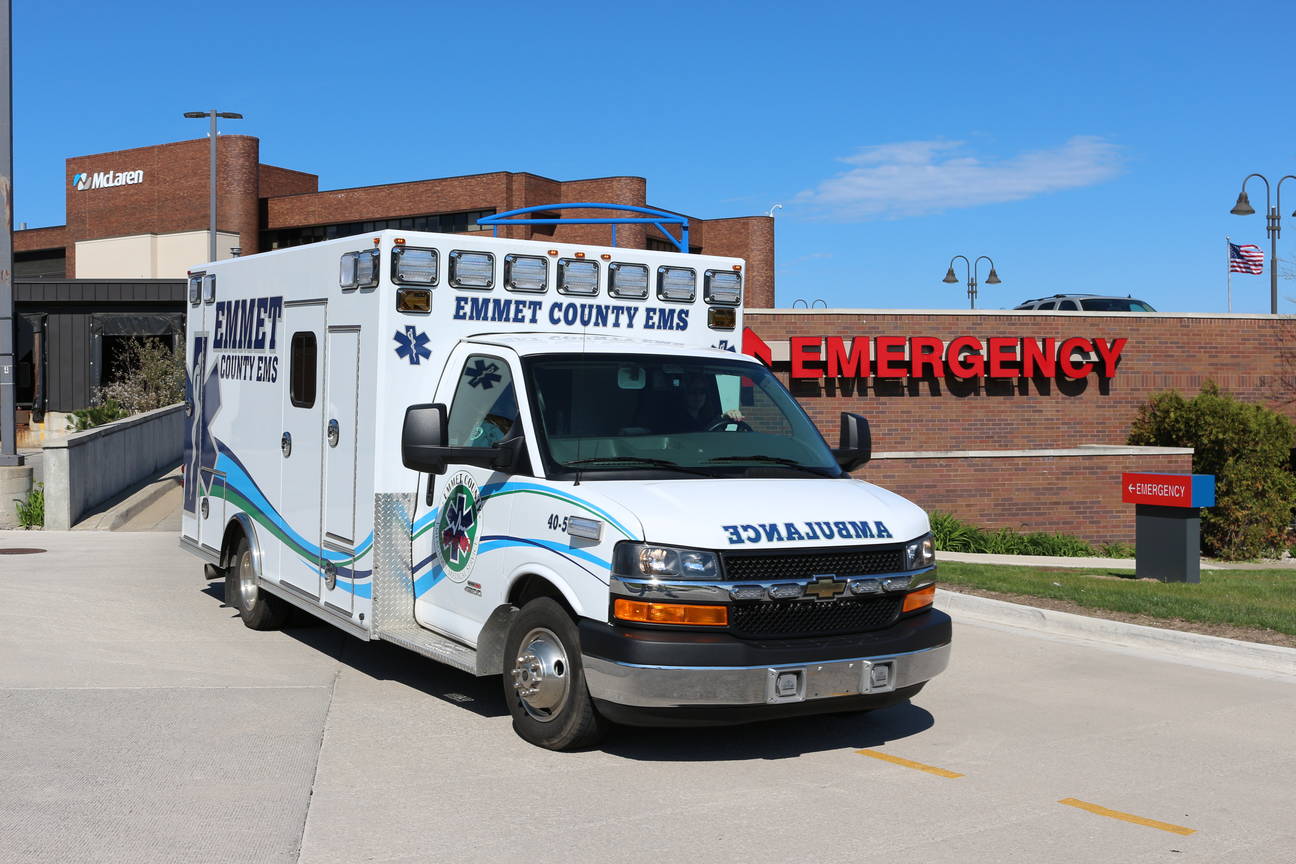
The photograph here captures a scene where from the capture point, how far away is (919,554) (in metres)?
6.96

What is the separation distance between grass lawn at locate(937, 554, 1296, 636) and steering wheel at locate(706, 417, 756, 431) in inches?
214

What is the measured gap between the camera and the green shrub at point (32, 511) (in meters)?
17.5

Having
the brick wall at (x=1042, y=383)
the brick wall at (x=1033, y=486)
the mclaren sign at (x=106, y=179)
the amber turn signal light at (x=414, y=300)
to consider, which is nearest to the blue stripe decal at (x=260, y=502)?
the amber turn signal light at (x=414, y=300)

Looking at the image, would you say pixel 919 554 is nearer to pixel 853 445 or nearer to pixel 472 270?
pixel 853 445

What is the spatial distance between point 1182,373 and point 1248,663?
19376mm

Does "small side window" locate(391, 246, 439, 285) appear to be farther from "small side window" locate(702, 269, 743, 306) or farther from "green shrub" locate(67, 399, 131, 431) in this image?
"green shrub" locate(67, 399, 131, 431)

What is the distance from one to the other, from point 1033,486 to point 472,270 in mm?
17429

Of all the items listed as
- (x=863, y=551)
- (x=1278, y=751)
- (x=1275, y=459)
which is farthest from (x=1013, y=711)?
(x=1275, y=459)

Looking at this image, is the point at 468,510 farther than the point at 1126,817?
Yes

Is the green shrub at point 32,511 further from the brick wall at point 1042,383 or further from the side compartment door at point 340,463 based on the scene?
the brick wall at point 1042,383

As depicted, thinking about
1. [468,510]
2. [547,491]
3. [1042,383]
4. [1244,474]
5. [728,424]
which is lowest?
[1244,474]

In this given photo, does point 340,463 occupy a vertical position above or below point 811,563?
above

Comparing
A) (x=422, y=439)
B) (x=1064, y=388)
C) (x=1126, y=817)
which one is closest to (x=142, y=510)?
(x=422, y=439)

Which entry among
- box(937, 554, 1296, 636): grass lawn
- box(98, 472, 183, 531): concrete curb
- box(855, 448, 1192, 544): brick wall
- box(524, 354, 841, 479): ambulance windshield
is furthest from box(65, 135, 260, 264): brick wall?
box(524, 354, 841, 479): ambulance windshield
